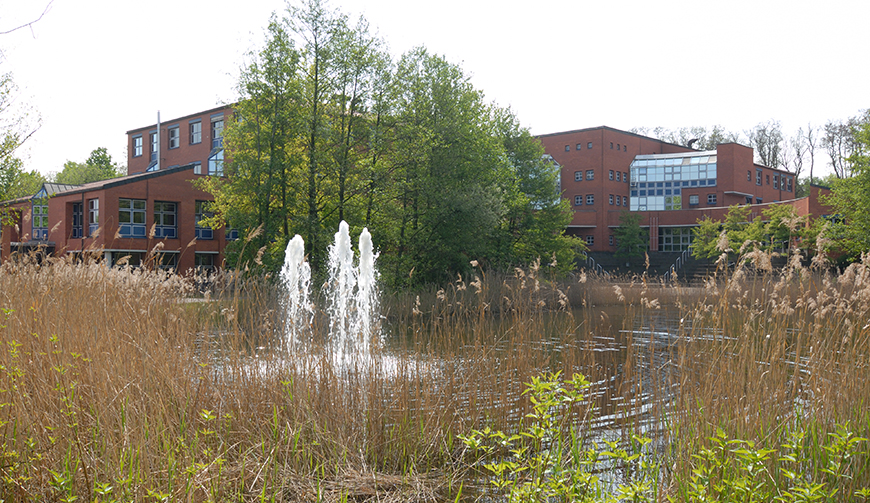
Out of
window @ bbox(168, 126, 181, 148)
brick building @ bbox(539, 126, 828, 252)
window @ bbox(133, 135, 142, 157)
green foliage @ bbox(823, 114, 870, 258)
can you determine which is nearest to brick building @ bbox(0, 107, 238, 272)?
window @ bbox(168, 126, 181, 148)

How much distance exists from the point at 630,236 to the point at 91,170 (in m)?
56.8

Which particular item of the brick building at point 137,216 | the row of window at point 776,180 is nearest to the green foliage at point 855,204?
the row of window at point 776,180

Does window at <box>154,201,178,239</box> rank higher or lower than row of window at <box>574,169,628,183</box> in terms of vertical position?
lower

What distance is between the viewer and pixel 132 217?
1300 inches

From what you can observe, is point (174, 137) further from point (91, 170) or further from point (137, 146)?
point (91, 170)

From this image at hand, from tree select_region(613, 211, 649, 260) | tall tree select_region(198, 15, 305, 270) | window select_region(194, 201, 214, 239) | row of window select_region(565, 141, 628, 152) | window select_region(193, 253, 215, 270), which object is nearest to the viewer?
tall tree select_region(198, 15, 305, 270)

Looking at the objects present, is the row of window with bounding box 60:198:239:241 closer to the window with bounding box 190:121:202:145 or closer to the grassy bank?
the window with bounding box 190:121:202:145

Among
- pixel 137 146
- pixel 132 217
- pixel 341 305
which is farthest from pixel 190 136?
pixel 341 305

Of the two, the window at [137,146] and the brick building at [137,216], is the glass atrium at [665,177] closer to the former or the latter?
the brick building at [137,216]

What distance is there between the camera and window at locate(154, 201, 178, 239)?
112 ft

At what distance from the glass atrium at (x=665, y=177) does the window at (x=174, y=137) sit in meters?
40.7

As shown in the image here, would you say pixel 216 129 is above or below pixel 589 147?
below

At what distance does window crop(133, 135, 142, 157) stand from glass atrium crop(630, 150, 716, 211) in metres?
44.5

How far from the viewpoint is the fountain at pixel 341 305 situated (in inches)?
204
